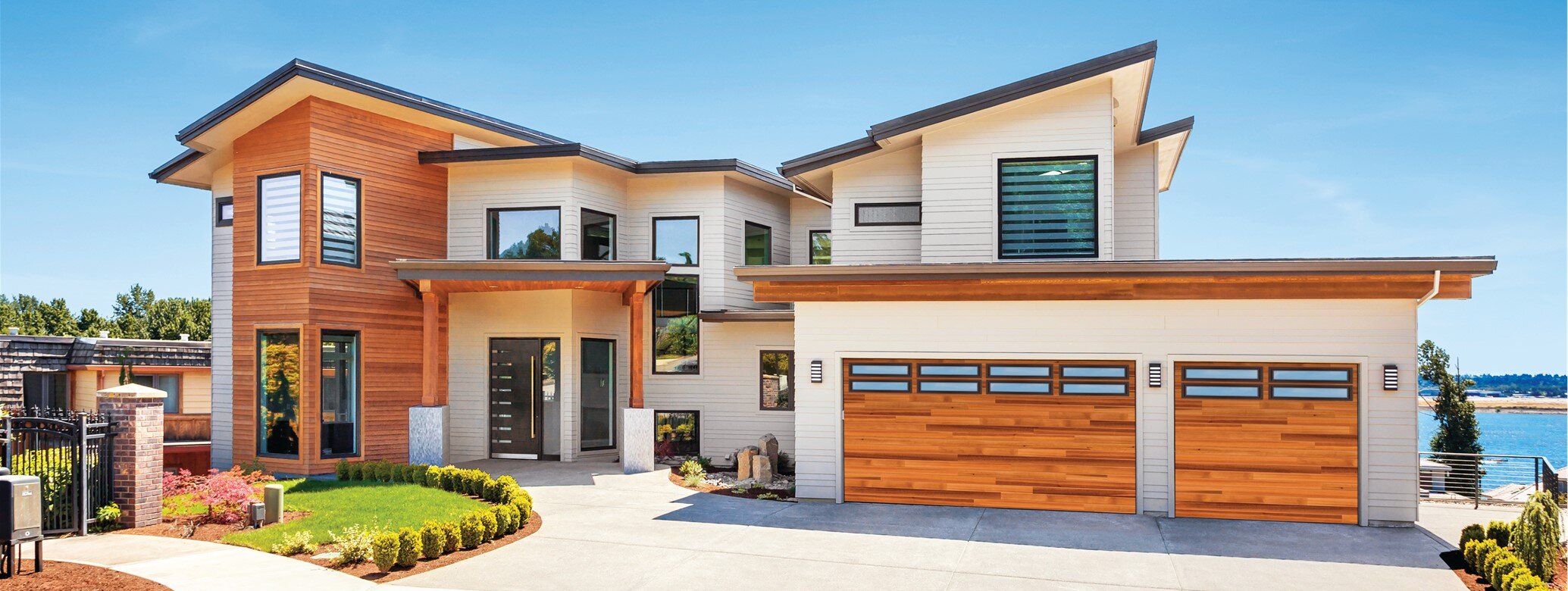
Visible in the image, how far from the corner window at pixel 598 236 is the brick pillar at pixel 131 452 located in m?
8.39

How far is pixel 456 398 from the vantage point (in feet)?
59.8

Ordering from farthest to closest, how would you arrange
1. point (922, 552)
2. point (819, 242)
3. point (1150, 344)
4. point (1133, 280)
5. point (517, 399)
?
point (819, 242), point (517, 399), point (1150, 344), point (1133, 280), point (922, 552)

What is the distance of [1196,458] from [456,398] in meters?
12.7

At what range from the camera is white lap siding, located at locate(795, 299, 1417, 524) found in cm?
1141

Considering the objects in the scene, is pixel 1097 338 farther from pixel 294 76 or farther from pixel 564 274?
pixel 294 76

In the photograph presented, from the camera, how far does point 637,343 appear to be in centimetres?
1633

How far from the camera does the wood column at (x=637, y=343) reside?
640 inches

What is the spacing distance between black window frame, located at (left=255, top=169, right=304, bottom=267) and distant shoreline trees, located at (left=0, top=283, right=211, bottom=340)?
134ft

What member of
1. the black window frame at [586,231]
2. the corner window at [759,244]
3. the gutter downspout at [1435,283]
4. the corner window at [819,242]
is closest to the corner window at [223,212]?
the black window frame at [586,231]

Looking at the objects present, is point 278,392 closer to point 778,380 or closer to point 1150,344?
point 778,380

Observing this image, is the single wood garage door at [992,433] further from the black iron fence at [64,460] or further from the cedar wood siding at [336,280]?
the black iron fence at [64,460]

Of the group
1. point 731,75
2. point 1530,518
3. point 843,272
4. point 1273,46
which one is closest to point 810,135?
point 731,75

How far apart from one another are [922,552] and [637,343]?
7.63 metres

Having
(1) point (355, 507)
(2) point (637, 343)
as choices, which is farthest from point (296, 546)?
(2) point (637, 343)
